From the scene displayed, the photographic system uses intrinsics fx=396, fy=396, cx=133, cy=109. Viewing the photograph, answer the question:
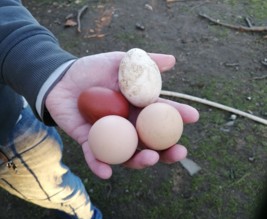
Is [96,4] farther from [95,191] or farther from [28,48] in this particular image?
[28,48]

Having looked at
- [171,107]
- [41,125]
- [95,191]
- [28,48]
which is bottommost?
[95,191]

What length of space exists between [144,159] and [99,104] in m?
0.24

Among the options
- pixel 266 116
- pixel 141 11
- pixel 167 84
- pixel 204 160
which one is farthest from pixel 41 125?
pixel 141 11

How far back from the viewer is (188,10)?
122 inches

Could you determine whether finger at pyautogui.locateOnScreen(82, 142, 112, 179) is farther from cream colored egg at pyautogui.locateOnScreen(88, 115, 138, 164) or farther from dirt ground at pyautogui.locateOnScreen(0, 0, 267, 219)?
dirt ground at pyautogui.locateOnScreen(0, 0, 267, 219)

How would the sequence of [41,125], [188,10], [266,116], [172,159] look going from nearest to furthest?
[172,159] < [41,125] < [266,116] < [188,10]

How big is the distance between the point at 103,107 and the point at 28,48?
301 mm


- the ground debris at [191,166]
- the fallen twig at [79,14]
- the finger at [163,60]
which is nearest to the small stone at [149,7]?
the fallen twig at [79,14]

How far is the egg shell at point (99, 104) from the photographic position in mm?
1233

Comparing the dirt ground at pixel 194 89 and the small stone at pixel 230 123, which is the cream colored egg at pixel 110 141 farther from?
the small stone at pixel 230 123

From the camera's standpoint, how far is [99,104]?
4.10ft

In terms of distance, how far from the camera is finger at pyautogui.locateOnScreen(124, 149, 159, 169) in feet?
3.66

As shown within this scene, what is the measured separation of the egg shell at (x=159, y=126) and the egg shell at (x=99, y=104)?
0.09 metres

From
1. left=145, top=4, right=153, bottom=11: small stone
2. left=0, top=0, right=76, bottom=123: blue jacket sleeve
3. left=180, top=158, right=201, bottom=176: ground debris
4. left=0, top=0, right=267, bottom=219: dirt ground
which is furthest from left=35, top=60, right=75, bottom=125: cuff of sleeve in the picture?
left=145, top=4, right=153, bottom=11: small stone
